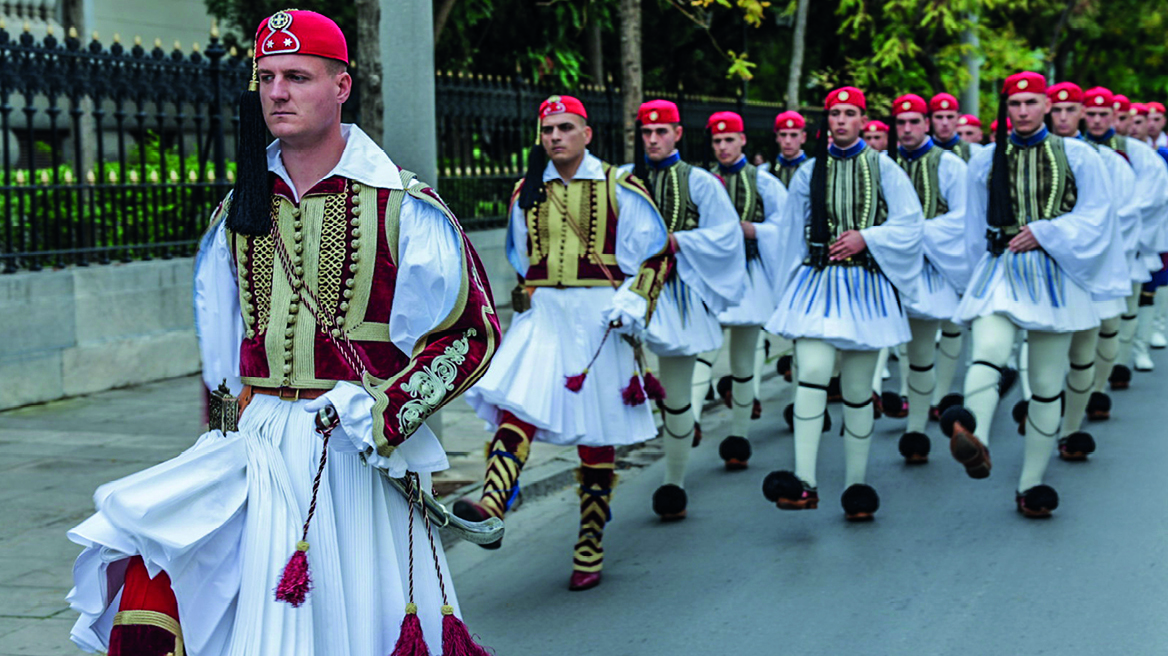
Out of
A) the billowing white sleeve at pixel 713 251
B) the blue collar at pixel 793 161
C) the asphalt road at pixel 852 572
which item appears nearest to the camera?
the asphalt road at pixel 852 572

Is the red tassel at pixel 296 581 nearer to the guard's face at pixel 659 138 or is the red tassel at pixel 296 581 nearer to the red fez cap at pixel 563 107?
the red fez cap at pixel 563 107

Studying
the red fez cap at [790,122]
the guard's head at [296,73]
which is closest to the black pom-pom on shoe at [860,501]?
the guard's head at [296,73]

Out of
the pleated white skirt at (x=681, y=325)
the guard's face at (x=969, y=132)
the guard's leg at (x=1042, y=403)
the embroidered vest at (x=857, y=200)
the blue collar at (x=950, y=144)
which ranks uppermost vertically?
the guard's face at (x=969, y=132)

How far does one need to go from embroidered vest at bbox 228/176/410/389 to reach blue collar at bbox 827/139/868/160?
15.5 ft

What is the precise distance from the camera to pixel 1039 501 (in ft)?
24.8

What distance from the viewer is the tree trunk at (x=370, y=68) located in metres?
8.53

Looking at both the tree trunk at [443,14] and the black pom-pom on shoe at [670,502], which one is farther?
the tree trunk at [443,14]

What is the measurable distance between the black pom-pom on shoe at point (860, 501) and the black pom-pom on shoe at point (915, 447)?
1.70 meters

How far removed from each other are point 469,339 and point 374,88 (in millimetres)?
5309

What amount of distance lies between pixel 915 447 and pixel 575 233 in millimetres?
3336

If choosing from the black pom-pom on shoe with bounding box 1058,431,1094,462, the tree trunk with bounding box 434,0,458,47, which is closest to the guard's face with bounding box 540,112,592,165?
the black pom-pom on shoe with bounding box 1058,431,1094,462

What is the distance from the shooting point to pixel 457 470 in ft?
28.5

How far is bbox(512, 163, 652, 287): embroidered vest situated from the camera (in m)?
6.88

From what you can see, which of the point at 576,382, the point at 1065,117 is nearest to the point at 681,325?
the point at 576,382
